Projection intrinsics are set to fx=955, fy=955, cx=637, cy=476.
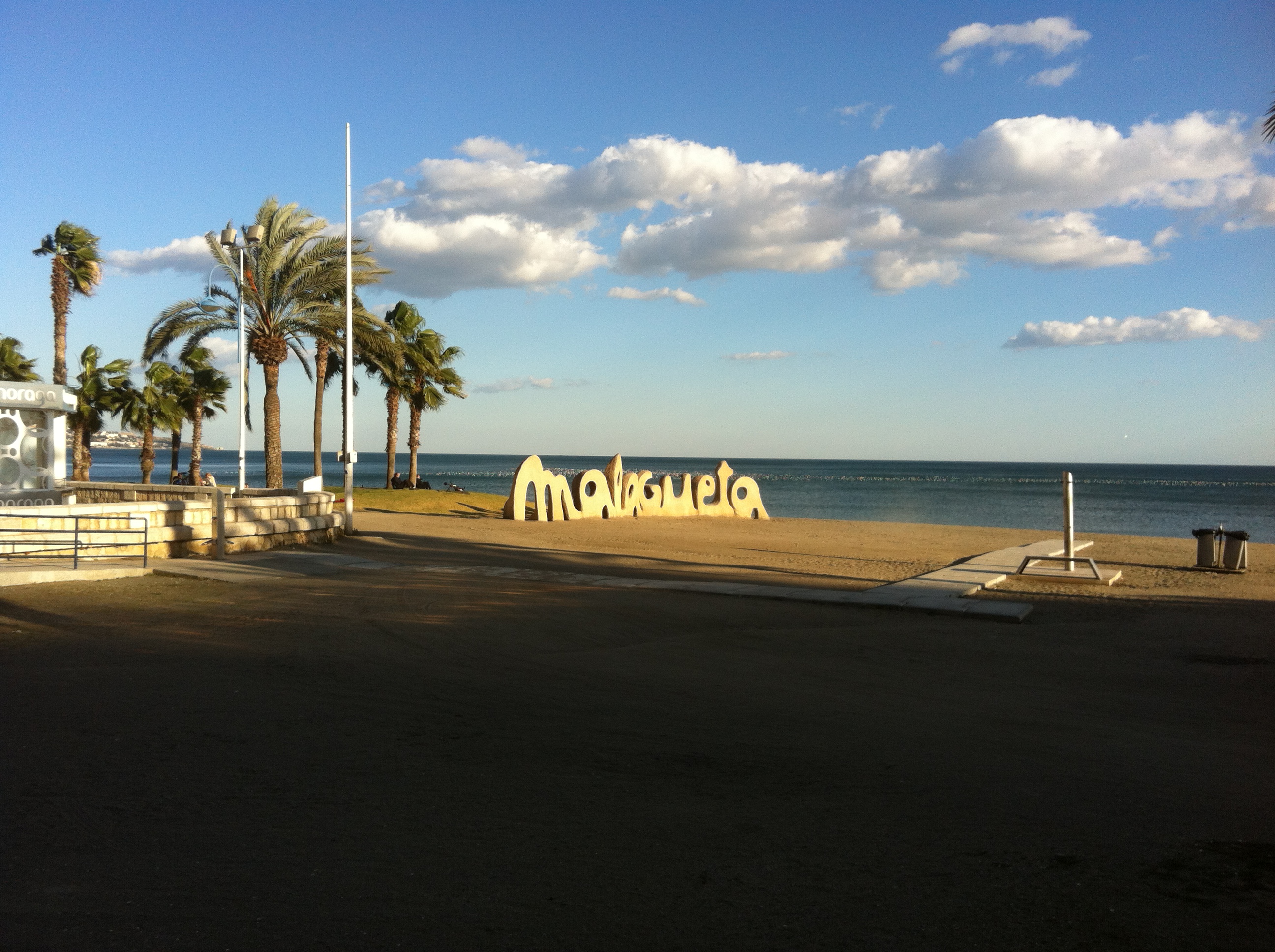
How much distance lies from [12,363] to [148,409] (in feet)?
22.1

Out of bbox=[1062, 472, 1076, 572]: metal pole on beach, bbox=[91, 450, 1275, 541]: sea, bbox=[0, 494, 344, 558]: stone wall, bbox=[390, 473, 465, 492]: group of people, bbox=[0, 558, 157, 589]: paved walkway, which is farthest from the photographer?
bbox=[91, 450, 1275, 541]: sea

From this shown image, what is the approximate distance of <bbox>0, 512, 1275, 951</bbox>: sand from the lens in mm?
3717

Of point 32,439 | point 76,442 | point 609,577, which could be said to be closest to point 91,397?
point 76,442

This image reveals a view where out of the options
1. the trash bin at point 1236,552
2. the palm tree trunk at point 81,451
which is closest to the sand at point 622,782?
the trash bin at point 1236,552

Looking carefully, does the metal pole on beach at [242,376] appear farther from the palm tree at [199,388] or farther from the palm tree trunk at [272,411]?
the palm tree at [199,388]

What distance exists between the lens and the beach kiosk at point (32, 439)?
19266mm

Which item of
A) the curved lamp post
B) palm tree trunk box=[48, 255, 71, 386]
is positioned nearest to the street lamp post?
the curved lamp post

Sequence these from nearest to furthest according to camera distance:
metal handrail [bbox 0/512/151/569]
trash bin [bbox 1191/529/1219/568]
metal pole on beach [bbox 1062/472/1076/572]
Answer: metal handrail [bbox 0/512/151/569] < metal pole on beach [bbox 1062/472/1076/572] < trash bin [bbox 1191/529/1219/568]

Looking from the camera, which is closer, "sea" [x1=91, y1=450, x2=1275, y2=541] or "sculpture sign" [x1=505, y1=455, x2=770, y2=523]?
"sculpture sign" [x1=505, y1=455, x2=770, y2=523]

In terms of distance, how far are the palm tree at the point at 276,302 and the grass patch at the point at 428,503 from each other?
6302mm

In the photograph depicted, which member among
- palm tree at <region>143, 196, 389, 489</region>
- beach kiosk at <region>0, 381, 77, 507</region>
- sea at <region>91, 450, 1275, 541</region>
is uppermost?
palm tree at <region>143, 196, 389, 489</region>

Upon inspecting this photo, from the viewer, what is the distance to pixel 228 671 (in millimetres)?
8070

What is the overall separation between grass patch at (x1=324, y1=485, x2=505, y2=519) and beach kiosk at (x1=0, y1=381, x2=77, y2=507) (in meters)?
12.8

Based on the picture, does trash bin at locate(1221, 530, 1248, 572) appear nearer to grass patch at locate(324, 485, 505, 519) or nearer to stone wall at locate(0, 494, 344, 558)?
stone wall at locate(0, 494, 344, 558)
